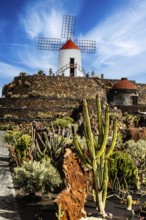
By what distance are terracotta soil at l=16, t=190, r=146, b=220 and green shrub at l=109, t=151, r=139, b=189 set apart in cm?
78

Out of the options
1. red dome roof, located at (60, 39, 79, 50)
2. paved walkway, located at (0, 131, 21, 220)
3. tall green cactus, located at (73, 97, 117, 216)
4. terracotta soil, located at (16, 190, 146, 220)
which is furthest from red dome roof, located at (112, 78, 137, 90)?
tall green cactus, located at (73, 97, 117, 216)

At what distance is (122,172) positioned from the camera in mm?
10641

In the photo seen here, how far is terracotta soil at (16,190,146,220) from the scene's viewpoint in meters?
7.78

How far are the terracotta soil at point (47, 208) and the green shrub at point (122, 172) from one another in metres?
0.78

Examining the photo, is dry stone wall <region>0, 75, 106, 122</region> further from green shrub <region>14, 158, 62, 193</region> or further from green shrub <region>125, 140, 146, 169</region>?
green shrub <region>14, 158, 62, 193</region>

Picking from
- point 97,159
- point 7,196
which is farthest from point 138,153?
point 7,196

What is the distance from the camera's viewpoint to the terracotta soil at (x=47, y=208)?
778 centimetres

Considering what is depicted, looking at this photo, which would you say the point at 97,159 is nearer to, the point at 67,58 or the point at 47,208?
the point at 47,208

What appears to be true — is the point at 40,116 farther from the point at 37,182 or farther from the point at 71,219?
the point at 71,219

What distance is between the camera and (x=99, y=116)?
885 centimetres

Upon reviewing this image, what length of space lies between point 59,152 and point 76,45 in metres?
35.7

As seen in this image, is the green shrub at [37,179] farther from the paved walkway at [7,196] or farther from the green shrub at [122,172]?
the green shrub at [122,172]

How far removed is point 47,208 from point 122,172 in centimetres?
316

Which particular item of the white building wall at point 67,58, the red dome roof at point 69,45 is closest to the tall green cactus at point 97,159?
the white building wall at point 67,58
